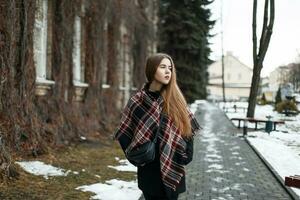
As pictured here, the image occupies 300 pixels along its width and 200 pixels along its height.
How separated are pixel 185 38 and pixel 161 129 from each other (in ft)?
99.1

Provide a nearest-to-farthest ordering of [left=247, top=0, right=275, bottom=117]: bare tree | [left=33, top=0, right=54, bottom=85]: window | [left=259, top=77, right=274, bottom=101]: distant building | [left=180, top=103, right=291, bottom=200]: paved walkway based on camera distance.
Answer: [left=180, top=103, right=291, bottom=200]: paved walkway
[left=33, top=0, right=54, bottom=85]: window
[left=247, top=0, right=275, bottom=117]: bare tree
[left=259, top=77, right=274, bottom=101]: distant building

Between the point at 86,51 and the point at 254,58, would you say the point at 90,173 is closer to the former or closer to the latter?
the point at 86,51

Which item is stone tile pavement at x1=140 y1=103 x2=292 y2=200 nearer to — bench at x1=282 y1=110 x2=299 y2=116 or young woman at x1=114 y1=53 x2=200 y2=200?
young woman at x1=114 y1=53 x2=200 y2=200

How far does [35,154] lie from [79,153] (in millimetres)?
1557

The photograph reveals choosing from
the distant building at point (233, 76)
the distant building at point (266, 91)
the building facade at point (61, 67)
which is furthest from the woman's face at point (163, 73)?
the distant building at point (233, 76)

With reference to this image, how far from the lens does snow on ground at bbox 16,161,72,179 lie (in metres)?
7.78

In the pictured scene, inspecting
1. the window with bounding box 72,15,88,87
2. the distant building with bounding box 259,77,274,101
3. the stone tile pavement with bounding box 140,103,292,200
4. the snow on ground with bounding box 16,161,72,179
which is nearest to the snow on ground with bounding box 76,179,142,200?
the stone tile pavement with bounding box 140,103,292,200

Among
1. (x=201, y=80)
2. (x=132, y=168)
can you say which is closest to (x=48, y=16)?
(x=132, y=168)

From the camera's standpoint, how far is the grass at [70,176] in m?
6.50

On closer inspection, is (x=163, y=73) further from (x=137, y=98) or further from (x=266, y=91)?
(x=266, y=91)

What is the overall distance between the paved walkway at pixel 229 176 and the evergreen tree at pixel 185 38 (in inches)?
793

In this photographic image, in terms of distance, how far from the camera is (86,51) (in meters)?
15.1

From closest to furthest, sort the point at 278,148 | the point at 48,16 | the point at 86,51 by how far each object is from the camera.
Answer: the point at 48,16 < the point at 278,148 < the point at 86,51

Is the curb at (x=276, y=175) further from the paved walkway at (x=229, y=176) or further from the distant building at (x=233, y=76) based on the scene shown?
the distant building at (x=233, y=76)
